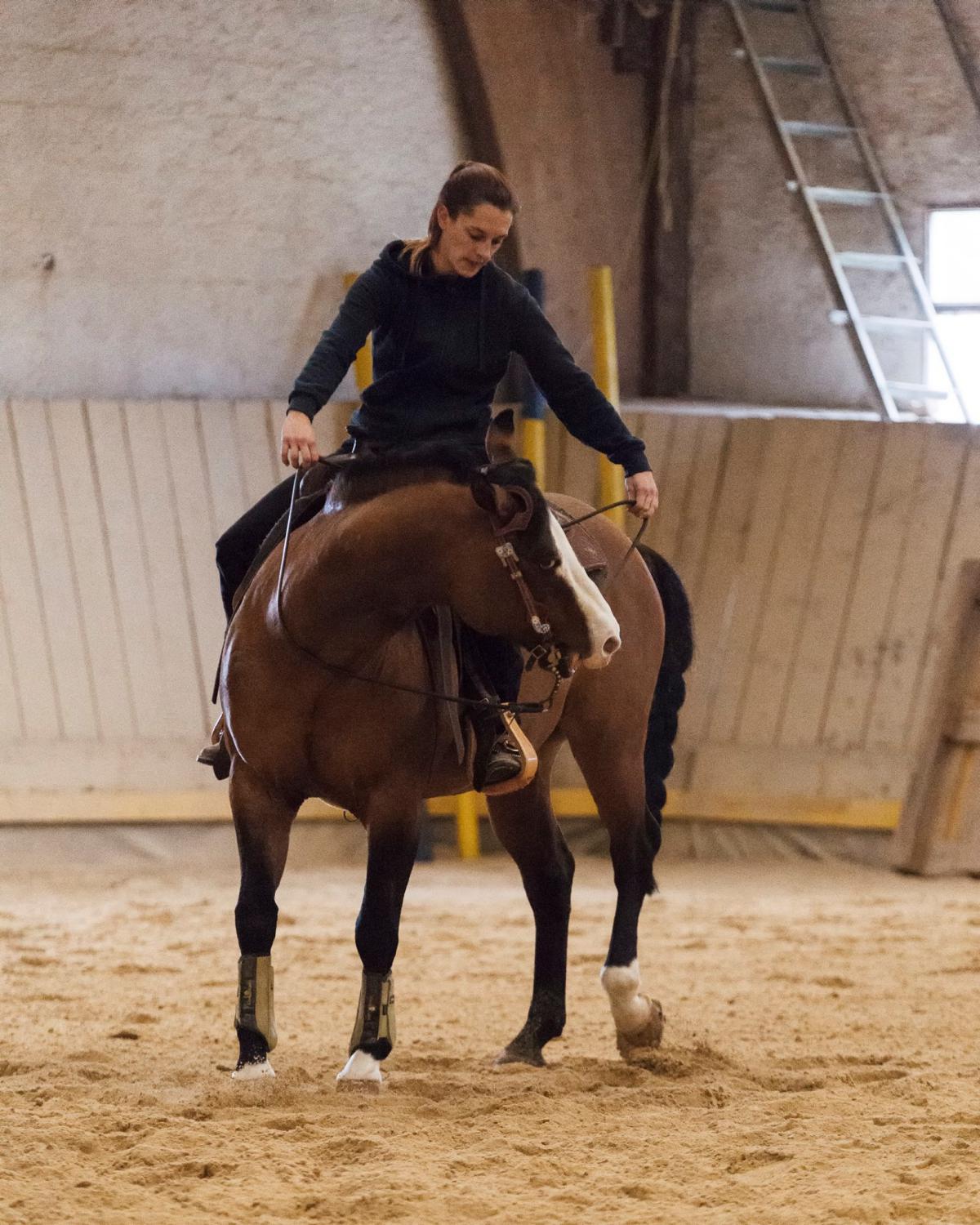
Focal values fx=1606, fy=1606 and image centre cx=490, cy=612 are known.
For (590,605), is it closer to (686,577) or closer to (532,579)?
(532,579)

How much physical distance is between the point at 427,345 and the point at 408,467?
0.40 metres

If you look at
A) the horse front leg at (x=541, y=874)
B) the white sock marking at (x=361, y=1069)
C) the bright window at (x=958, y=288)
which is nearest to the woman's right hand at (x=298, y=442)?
the horse front leg at (x=541, y=874)

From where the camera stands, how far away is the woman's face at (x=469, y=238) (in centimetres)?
352

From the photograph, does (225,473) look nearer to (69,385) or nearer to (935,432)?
(69,385)

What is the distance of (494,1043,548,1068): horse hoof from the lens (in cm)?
401

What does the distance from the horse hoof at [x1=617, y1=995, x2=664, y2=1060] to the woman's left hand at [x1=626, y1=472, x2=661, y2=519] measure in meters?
1.27

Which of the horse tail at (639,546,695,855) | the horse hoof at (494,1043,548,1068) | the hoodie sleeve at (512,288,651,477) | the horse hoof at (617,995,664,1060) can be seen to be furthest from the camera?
the horse tail at (639,546,695,855)

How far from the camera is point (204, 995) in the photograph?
4961 mm

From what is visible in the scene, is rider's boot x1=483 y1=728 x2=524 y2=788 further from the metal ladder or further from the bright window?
the bright window

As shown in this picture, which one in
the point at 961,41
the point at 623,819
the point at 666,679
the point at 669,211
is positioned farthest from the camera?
the point at 669,211

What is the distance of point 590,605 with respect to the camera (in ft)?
10.7

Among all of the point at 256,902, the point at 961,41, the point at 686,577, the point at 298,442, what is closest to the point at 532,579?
the point at 298,442

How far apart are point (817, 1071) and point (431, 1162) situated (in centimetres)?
131

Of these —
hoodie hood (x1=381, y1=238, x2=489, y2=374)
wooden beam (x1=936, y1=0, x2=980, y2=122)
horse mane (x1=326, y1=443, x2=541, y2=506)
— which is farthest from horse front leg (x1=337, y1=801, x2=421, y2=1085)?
wooden beam (x1=936, y1=0, x2=980, y2=122)
